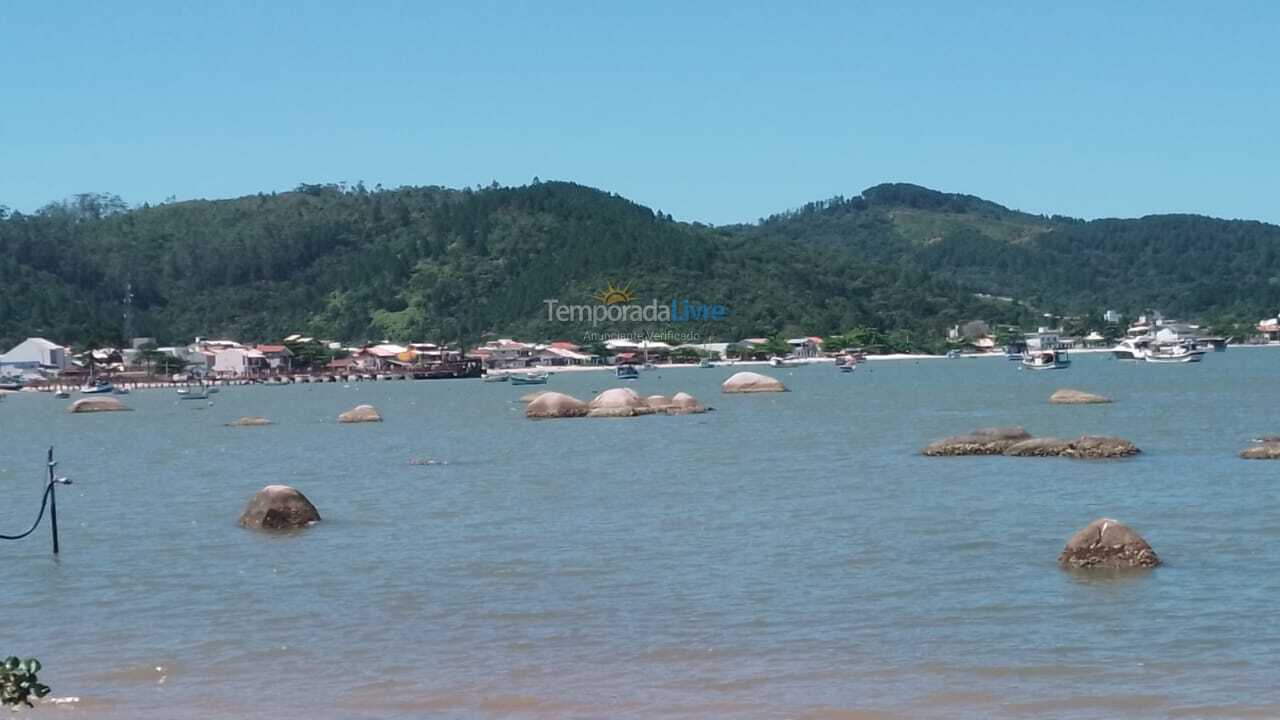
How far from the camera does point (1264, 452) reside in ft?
108

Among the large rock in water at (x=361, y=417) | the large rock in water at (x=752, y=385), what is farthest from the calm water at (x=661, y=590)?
the large rock in water at (x=752, y=385)

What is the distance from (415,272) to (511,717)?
175132 mm

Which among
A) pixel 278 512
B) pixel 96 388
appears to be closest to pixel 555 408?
pixel 278 512

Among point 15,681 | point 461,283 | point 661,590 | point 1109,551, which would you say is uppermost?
point 461,283

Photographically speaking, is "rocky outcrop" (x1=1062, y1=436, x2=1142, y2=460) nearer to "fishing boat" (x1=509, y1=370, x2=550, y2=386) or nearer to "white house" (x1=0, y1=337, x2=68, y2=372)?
"fishing boat" (x1=509, y1=370, x2=550, y2=386)

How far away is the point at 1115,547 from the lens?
1808 centimetres

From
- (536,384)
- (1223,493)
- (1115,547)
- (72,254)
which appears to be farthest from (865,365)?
(1115,547)

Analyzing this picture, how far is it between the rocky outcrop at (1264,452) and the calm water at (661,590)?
77 cm

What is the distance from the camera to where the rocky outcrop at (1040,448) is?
3409cm

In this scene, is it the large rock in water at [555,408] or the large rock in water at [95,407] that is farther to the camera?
the large rock in water at [95,407]

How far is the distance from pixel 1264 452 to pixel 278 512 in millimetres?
21283

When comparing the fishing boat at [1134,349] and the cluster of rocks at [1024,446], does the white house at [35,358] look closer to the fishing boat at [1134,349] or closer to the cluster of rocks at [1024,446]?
the fishing boat at [1134,349]

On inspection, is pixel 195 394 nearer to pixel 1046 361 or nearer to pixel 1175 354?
pixel 1046 361

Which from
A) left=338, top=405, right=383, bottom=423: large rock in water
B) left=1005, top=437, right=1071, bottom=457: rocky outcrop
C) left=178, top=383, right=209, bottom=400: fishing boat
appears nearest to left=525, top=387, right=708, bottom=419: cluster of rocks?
left=338, top=405, right=383, bottom=423: large rock in water
